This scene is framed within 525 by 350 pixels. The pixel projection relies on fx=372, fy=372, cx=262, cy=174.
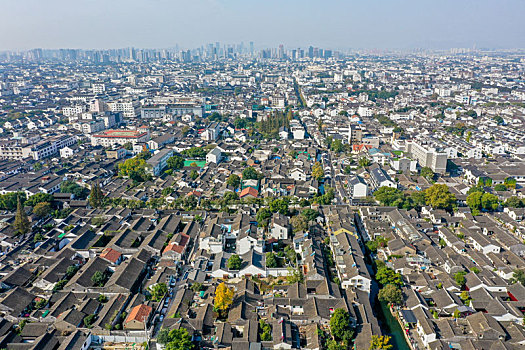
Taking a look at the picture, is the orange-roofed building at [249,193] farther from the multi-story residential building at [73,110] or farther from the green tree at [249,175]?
the multi-story residential building at [73,110]

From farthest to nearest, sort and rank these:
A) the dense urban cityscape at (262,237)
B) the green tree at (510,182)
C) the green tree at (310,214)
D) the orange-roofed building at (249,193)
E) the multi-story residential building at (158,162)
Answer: the multi-story residential building at (158,162), the green tree at (510,182), the orange-roofed building at (249,193), the green tree at (310,214), the dense urban cityscape at (262,237)

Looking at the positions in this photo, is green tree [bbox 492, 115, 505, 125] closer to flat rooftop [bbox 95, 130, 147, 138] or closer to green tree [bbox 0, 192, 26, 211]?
flat rooftop [bbox 95, 130, 147, 138]

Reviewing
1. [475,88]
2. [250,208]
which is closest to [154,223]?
[250,208]

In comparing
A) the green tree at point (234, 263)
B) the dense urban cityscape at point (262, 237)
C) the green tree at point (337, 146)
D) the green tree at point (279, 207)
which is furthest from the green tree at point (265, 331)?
the green tree at point (337, 146)

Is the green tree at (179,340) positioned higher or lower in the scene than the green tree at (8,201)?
lower

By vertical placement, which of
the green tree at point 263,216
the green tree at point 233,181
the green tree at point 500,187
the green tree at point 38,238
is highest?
the green tree at point 233,181

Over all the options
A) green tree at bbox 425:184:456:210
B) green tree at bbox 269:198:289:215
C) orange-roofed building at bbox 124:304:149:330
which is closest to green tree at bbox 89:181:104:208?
green tree at bbox 269:198:289:215
